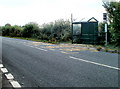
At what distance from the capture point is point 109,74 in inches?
210

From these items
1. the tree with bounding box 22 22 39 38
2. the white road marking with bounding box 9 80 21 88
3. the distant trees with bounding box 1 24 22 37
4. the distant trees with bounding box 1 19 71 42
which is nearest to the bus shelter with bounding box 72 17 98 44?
the distant trees with bounding box 1 19 71 42

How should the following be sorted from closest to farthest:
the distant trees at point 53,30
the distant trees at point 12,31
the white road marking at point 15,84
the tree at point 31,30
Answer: the white road marking at point 15,84
the distant trees at point 53,30
the tree at point 31,30
the distant trees at point 12,31

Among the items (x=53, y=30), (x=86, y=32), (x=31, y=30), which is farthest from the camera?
(x=31, y=30)

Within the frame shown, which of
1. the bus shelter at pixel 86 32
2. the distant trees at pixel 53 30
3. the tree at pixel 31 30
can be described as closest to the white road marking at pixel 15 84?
the bus shelter at pixel 86 32

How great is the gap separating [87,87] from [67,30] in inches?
851

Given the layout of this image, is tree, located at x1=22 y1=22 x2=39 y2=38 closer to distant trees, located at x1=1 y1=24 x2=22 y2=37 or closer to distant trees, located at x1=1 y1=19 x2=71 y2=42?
distant trees, located at x1=1 y1=19 x2=71 y2=42

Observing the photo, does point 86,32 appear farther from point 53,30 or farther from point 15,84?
point 15,84

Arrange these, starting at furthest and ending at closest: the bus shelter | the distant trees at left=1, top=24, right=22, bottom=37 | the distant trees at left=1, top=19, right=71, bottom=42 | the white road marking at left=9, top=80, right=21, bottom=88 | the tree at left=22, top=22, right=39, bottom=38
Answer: the distant trees at left=1, top=24, right=22, bottom=37
the tree at left=22, top=22, right=39, bottom=38
the distant trees at left=1, top=19, right=71, bottom=42
the bus shelter
the white road marking at left=9, top=80, right=21, bottom=88

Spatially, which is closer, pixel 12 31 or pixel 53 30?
pixel 53 30

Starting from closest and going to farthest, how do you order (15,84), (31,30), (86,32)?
(15,84), (86,32), (31,30)

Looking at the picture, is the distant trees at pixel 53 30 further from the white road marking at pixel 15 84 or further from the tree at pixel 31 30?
the white road marking at pixel 15 84

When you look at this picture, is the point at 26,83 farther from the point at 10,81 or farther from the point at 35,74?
the point at 35,74

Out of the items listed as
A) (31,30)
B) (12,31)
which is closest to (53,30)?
(31,30)

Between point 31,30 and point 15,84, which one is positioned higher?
point 31,30
